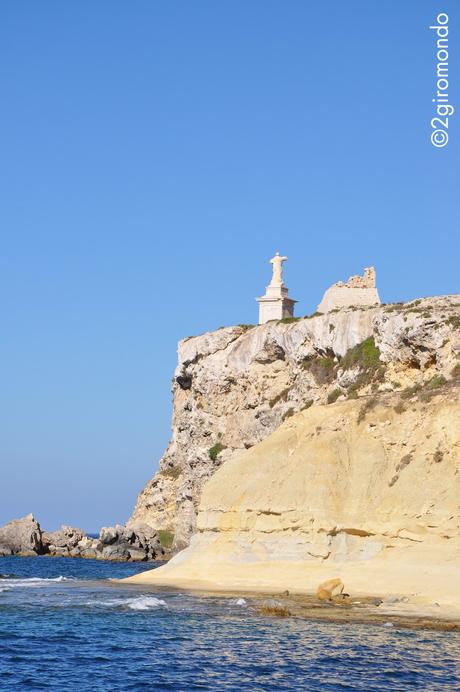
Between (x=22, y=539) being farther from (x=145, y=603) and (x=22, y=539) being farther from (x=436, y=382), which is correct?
(x=145, y=603)

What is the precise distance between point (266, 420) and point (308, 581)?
34347 millimetres

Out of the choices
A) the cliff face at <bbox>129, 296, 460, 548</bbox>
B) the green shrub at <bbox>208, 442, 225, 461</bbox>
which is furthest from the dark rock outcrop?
the green shrub at <bbox>208, 442, 225, 461</bbox>

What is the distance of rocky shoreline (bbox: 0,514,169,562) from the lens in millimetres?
93750

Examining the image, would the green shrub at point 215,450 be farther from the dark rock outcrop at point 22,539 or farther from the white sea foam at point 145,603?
the white sea foam at point 145,603

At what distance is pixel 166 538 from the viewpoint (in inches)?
3826

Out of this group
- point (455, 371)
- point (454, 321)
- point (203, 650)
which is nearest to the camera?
point (203, 650)

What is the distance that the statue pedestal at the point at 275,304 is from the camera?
287 ft

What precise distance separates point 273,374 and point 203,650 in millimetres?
49854

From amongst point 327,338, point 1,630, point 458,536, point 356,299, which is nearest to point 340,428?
point 458,536

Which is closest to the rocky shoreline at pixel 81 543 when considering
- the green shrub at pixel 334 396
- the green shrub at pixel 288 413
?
the green shrub at pixel 288 413

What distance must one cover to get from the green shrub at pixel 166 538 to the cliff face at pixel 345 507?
1773 inches

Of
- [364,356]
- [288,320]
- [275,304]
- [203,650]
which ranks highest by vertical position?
[275,304]

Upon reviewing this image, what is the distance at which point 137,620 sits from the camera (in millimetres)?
37125

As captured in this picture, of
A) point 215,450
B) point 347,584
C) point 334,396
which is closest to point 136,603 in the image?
point 347,584
